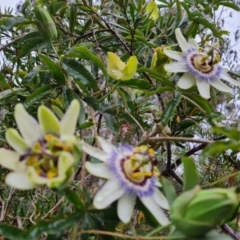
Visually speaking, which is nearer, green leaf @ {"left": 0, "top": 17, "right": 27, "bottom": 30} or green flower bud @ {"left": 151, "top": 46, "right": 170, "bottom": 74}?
green flower bud @ {"left": 151, "top": 46, "right": 170, "bottom": 74}

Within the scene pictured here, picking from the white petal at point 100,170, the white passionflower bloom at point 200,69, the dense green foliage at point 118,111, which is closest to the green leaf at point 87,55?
the dense green foliage at point 118,111

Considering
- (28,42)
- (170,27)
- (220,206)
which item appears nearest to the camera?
(220,206)

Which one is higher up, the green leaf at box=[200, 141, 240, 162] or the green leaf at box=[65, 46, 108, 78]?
the green leaf at box=[65, 46, 108, 78]

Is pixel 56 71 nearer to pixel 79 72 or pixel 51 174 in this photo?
pixel 79 72

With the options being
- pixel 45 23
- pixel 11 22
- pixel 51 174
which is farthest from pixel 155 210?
pixel 11 22

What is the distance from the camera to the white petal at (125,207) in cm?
44

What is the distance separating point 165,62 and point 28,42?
0.25 metres

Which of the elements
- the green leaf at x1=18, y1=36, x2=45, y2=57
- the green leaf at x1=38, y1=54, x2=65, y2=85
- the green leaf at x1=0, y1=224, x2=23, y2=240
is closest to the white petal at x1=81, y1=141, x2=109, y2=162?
the green leaf at x1=0, y1=224, x2=23, y2=240

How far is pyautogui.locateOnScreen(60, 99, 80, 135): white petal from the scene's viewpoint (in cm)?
42

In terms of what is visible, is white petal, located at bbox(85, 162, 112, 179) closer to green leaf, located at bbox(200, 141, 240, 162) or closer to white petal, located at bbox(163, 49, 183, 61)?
green leaf, located at bbox(200, 141, 240, 162)

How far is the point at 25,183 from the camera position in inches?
15.3

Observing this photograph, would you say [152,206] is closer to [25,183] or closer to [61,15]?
[25,183]

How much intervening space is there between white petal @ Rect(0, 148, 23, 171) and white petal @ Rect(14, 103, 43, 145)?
22mm

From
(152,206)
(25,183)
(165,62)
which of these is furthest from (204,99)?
(25,183)
